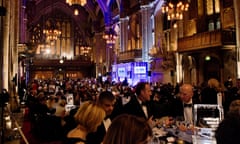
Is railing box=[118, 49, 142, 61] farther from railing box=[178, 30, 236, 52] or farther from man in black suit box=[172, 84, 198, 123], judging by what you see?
man in black suit box=[172, 84, 198, 123]

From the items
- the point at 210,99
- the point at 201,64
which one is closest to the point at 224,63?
the point at 201,64

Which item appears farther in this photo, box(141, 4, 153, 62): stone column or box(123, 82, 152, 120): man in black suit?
box(141, 4, 153, 62): stone column

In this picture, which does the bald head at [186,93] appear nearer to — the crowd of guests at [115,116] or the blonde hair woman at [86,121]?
the crowd of guests at [115,116]

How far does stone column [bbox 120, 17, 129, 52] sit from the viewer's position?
2869 cm

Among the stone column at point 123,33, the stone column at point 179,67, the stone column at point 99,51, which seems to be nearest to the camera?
the stone column at point 179,67

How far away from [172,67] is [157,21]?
4.86 metres

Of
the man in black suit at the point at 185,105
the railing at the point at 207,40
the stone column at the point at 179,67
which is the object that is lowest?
the man in black suit at the point at 185,105

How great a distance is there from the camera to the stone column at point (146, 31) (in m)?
23.9

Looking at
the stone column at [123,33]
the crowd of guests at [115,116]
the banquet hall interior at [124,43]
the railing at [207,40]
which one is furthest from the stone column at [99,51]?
the crowd of guests at [115,116]

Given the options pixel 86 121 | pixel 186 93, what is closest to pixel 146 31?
pixel 186 93

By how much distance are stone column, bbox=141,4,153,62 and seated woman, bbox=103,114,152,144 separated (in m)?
22.4

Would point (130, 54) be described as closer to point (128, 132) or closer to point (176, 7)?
point (176, 7)

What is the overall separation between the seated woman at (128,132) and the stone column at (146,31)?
22.4 metres

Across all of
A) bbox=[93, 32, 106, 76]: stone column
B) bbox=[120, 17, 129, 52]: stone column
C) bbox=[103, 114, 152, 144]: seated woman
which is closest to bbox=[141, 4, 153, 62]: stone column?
bbox=[120, 17, 129, 52]: stone column
